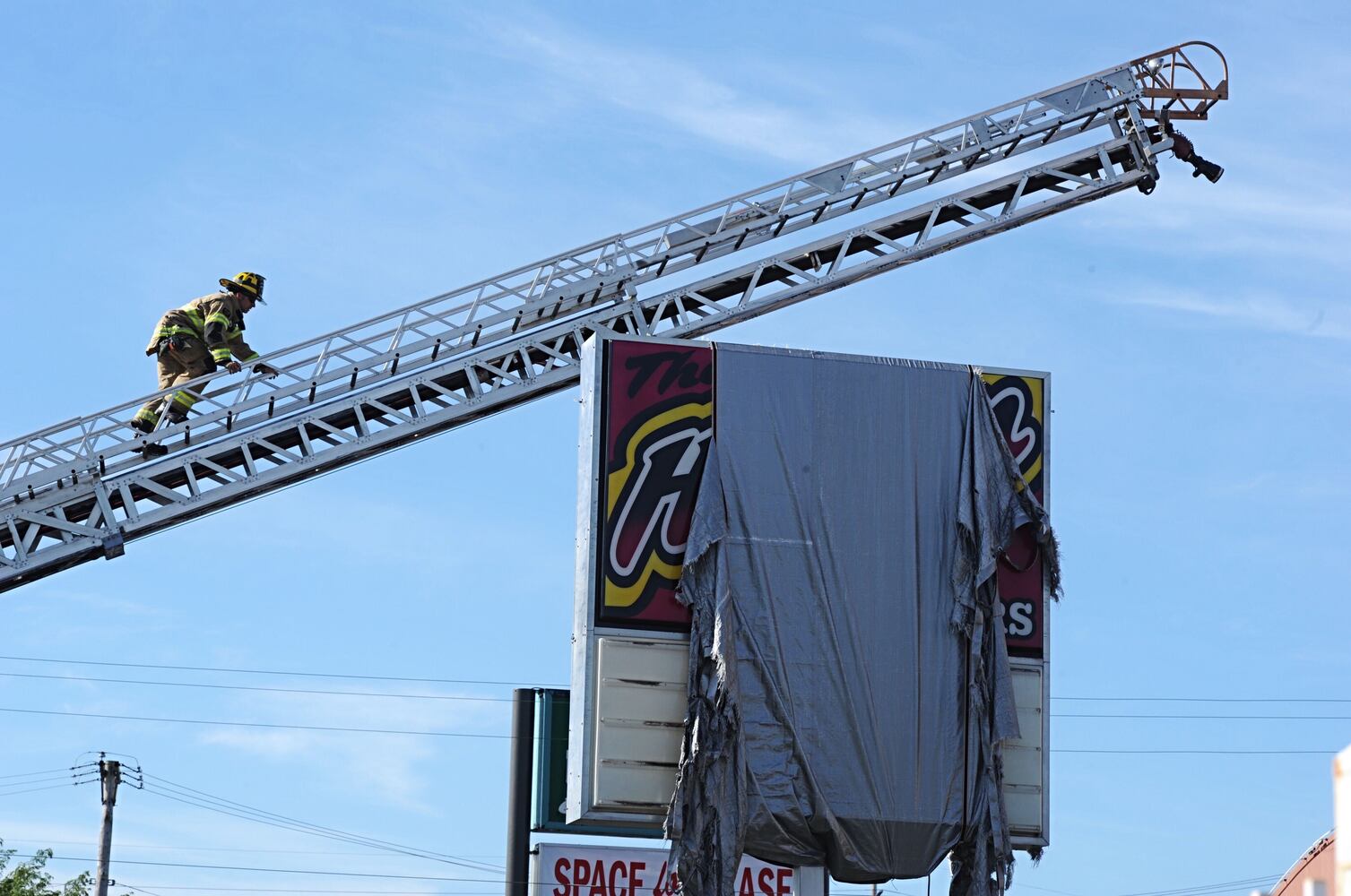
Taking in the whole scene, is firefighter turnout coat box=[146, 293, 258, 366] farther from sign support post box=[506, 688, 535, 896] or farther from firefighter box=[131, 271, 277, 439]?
sign support post box=[506, 688, 535, 896]

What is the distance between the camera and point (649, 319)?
29.8 m

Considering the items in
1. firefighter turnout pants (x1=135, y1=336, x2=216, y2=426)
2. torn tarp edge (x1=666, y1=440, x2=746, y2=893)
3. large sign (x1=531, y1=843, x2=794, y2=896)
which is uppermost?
firefighter turnout pants (x1=135, y1=336, x2=216, y2=426)

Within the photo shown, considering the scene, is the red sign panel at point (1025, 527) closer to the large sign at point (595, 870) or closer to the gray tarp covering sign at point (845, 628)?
the gray tarp covering sign at point (845, 628)

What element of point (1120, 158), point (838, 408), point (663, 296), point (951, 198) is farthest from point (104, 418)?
point (1120, 158)

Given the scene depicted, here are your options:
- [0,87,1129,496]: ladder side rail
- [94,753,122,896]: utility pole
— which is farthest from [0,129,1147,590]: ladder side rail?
[94,753,122,896]: utility pole

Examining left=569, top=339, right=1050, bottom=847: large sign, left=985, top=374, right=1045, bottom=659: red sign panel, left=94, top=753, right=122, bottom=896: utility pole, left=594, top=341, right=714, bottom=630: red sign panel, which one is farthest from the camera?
left=94, top=753, right=122, bottom=896: utility pole

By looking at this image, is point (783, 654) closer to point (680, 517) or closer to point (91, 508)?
point (680, 517)

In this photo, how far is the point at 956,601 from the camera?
23.5 metres

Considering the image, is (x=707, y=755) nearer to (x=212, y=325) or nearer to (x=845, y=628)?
(x=845, y=628)

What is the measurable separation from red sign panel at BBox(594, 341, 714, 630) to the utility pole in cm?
3520

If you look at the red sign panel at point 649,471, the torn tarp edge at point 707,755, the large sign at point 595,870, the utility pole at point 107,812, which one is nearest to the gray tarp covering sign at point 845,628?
the torn tarp edge at point 707,755

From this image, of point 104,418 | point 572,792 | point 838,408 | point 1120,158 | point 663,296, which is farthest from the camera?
point 1120,158

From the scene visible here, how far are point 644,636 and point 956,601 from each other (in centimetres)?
347

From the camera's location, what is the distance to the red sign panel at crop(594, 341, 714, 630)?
22.8 meters
